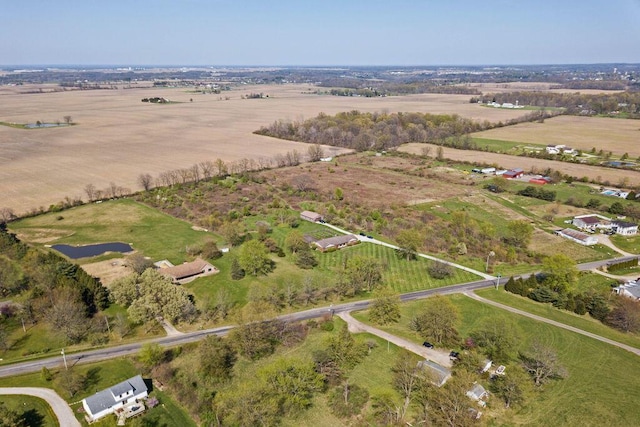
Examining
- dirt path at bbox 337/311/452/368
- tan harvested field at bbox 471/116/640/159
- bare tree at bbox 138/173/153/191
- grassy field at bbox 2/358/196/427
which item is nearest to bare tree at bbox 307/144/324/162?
bare tree at bbox 138/173/153/191

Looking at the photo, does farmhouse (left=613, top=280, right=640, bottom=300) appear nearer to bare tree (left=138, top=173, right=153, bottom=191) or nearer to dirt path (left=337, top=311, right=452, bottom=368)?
dirt path (left=337, top=311, right=452, bottom=368)

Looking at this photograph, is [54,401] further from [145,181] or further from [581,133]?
[581,133]

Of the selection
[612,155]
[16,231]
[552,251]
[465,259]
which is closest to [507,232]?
[552,251]

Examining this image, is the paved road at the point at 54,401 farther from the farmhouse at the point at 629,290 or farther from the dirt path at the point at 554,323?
the farmhouse at the point at 629,290

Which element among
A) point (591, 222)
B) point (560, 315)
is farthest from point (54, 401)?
point (591, 222)

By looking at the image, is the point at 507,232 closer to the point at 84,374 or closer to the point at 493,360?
the point at 493,360

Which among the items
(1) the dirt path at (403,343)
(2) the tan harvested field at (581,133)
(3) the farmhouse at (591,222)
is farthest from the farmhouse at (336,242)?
(2) the tan harvested field at (581,133)
